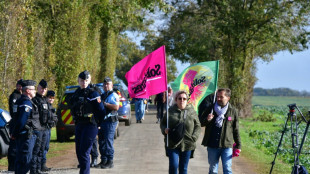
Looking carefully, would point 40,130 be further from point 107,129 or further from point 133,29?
point 133,29

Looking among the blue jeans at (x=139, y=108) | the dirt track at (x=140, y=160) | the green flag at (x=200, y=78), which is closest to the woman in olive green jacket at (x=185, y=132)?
the green flag at (x=200, y=78)

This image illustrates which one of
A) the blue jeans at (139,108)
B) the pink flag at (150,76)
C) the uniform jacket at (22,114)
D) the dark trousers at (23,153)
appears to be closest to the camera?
the uniform jacket at (22,114)

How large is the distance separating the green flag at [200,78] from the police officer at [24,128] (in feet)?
9.24

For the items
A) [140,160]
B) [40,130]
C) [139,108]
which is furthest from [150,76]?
[139,108]

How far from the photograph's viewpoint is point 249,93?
4259 cm

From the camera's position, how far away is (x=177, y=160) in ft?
28.0

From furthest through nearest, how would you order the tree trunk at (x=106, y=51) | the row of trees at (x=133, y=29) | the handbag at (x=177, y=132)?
the tree trunk at (x=106, y=51) → the row of trees at (x=133, y=29) → the handbag at (x=177, y=132)

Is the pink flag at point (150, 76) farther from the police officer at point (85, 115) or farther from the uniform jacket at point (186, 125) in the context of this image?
the uniform jacket at point (186, 125)

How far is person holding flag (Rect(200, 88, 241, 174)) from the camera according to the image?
29.3ft

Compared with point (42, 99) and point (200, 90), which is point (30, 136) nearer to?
point (42, 99)

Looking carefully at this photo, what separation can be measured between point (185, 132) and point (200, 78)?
2.06 meters

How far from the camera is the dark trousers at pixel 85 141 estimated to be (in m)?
9.45

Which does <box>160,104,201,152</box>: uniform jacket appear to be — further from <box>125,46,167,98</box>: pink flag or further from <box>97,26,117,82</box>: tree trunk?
<box>97,26,117,82</box>: tree trunk

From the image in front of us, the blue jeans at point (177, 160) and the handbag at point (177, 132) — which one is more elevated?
the handbag at point (177, 132)
